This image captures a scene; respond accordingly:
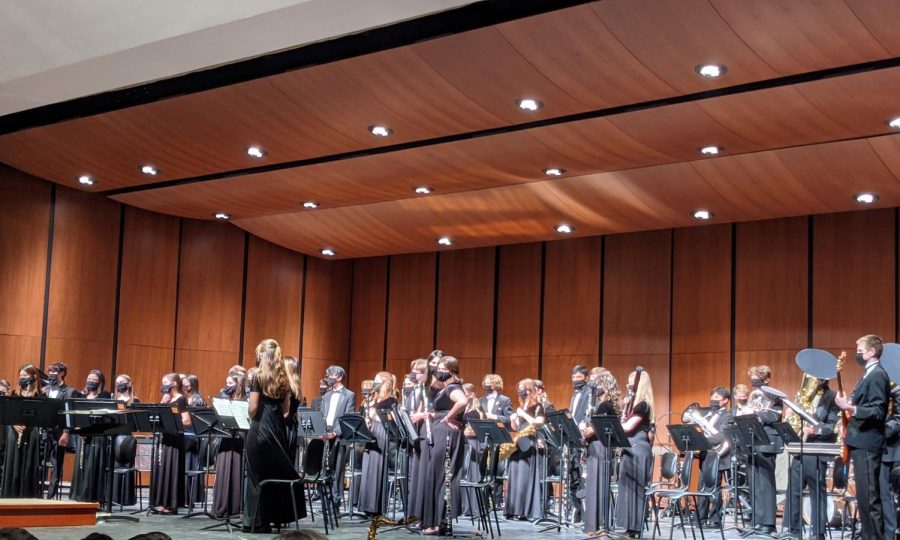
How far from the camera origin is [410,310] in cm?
1853

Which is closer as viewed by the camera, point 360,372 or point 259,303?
point 259,303

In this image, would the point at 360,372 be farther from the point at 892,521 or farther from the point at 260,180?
the point at 892,521

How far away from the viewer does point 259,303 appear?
1775cm

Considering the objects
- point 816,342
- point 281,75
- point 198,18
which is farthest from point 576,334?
point 198,18

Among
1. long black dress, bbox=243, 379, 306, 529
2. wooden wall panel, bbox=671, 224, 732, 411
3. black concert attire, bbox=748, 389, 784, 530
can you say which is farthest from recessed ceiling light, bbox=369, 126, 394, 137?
wooden wall panel, bbox=671, 224, 732, 411

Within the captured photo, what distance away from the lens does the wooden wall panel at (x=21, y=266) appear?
46.4ft

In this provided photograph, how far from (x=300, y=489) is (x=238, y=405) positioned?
893 mm

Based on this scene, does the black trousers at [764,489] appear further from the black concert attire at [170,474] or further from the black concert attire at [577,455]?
the black concert attire at [170,474]

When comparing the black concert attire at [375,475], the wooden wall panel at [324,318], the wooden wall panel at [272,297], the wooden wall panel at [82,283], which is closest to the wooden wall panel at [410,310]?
the wooden wall panel at [324,318]

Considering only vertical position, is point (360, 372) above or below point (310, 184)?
below

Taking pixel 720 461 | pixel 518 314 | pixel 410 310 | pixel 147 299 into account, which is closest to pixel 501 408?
pixel 720 461

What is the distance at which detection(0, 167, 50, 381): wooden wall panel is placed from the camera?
14.2 m

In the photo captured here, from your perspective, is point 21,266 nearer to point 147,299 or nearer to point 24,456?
point 147,299

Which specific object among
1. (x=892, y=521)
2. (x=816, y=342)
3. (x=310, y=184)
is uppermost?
(x=310, y=184)
